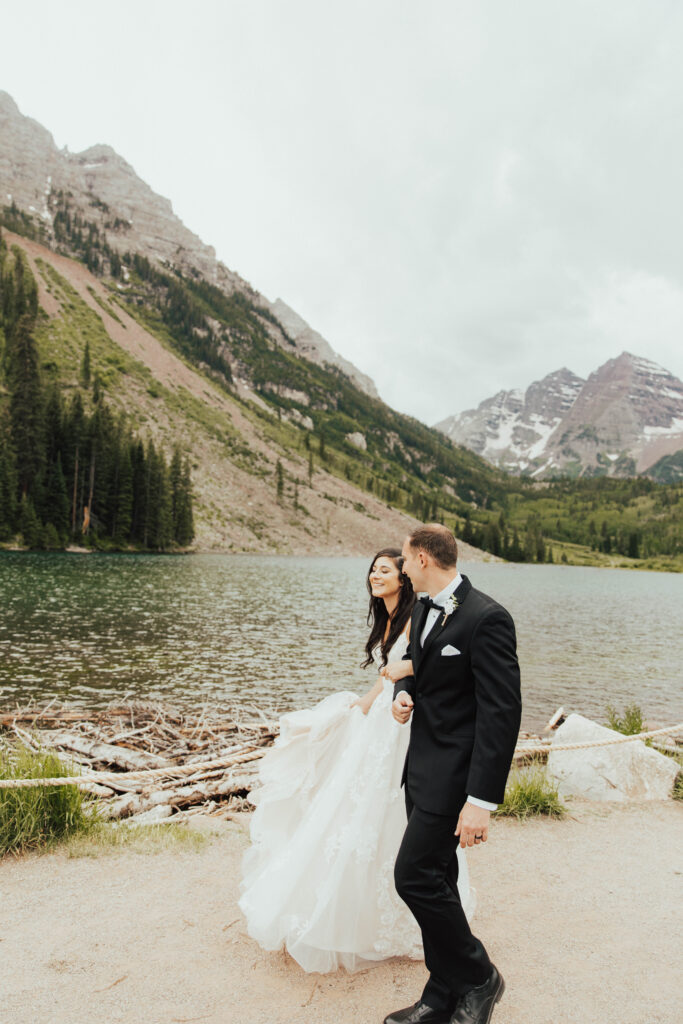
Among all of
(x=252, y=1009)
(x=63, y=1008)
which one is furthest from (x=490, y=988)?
(x=63, y=1008)

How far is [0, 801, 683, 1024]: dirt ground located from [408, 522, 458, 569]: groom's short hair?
3.00 metres

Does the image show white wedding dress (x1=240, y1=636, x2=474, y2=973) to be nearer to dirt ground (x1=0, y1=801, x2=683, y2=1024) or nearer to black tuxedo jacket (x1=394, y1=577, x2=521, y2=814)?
dirt ground (x1=0, y1=801, x2=683, y2=1024)

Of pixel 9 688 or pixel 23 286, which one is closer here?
pixel 9 688

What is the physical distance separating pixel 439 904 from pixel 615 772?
21.9ft

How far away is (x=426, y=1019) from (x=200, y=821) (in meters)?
4.49

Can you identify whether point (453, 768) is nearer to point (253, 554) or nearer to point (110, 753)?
point (110, 753)

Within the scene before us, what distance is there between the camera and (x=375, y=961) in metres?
4.32

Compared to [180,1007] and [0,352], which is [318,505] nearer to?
[0,352]

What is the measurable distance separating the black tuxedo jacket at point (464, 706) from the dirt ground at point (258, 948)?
5.54 feet

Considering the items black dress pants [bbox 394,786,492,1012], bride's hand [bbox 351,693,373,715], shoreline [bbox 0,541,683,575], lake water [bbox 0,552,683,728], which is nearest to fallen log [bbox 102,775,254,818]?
bride's hand [bbox 351,693,373,715]

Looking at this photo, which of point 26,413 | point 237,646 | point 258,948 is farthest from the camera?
point 26,413

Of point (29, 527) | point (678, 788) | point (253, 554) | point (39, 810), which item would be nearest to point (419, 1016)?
point (39, 810)

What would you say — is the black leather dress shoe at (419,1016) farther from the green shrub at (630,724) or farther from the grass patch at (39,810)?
the green shrub at (630,724)

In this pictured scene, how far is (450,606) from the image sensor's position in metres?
3.57
